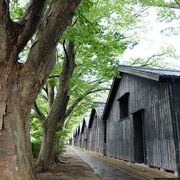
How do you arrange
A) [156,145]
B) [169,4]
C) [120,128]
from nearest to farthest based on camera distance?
[156,145] < [169,4] < [120,128]

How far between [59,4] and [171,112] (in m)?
7.46

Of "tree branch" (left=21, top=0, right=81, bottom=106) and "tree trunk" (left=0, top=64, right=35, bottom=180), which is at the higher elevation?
"tree branch" (left=21, top=0, right=81, bottom=106)

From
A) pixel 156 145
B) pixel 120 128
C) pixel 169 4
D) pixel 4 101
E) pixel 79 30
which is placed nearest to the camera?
pixel 4 101

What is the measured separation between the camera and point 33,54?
5586 mm

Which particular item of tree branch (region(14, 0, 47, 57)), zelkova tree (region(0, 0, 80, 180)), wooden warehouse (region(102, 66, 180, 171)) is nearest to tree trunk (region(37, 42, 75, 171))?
wooden warehouse (region(102, 66, 180, 171))

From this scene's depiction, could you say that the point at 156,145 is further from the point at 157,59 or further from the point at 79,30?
the point at 157,59

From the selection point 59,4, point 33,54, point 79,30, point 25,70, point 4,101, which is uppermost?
point 79,30

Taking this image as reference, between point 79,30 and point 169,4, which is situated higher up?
point 169,4

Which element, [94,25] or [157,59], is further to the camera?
[157,59]

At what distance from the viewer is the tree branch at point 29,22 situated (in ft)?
18.1

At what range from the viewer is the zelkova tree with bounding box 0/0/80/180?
470cm

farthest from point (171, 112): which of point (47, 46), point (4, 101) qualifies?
point (4, 101)

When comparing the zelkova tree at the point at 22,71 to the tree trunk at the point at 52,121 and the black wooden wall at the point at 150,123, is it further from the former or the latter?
the black wooden wall at the point at 150,123

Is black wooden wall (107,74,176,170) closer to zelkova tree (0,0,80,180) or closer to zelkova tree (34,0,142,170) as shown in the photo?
zelkova tree (34,0,142,170)
